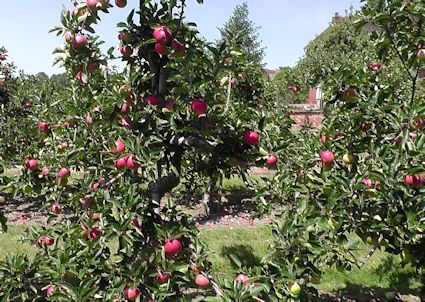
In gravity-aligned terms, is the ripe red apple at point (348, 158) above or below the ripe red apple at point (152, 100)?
below

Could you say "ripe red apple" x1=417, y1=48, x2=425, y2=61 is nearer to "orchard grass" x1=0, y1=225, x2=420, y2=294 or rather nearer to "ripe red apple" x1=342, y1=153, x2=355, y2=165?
"ripe red apple" x1=342, y1=153, x2=355, y2=165

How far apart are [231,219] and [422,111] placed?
6478 millimetres

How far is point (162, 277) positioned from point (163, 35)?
131 centimetres

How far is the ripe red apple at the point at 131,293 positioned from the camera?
2307mm

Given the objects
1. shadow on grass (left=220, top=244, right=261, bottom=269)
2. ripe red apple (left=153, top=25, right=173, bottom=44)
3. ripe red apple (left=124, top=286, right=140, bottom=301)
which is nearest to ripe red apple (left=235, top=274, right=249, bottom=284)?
ripe red apple (left=124, top=286, right=140, bottom=301)

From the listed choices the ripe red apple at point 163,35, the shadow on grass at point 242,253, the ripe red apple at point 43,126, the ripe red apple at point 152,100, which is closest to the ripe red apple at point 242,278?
the ripe red apple at point 152,100

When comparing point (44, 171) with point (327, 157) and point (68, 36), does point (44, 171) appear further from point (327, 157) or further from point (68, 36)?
point (327, 157)

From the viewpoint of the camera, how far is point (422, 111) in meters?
2.57

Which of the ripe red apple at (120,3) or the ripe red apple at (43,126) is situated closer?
the ripe red apple at (120,3)

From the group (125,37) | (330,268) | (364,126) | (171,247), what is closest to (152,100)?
(125,37)

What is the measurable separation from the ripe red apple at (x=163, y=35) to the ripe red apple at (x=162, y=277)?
1.26 m

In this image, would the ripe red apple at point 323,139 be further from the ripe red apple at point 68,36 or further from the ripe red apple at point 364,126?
the ripe red apple at point 68,36

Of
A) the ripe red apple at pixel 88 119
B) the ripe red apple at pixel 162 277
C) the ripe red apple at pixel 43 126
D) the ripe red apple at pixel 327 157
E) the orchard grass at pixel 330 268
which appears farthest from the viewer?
the orchard grass at pixel 330 268

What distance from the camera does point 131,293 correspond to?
2305mm
